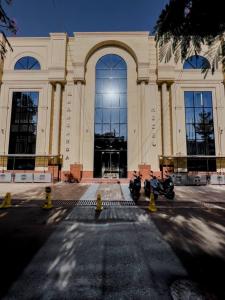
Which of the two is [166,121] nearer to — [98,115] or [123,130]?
[123,130]

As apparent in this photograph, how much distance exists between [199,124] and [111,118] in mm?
10212

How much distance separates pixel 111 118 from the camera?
2084 cm

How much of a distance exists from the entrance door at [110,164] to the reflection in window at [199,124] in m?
8.15

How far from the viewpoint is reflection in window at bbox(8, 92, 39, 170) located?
792 inches

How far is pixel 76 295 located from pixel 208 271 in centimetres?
244

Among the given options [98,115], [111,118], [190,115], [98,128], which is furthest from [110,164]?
[190,115]

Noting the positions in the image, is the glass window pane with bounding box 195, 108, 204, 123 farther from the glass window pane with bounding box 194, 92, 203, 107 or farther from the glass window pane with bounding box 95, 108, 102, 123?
the glass window pane with bounding box 95, 108, 102, 123

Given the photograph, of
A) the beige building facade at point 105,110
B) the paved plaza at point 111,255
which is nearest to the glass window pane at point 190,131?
the beige building facade at point 105,110

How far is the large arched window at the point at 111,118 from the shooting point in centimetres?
2023

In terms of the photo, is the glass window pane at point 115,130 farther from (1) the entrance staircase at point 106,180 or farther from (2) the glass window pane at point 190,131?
(2) the glass window pane at point 190,131

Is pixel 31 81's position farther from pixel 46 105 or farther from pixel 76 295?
pixel 76 295

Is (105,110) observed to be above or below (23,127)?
above

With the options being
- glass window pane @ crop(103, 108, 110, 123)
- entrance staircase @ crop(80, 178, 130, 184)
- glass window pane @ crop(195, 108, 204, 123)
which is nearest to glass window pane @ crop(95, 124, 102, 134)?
glass window pane @ crop(103, 108, 110, 123)

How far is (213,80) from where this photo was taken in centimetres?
2064
